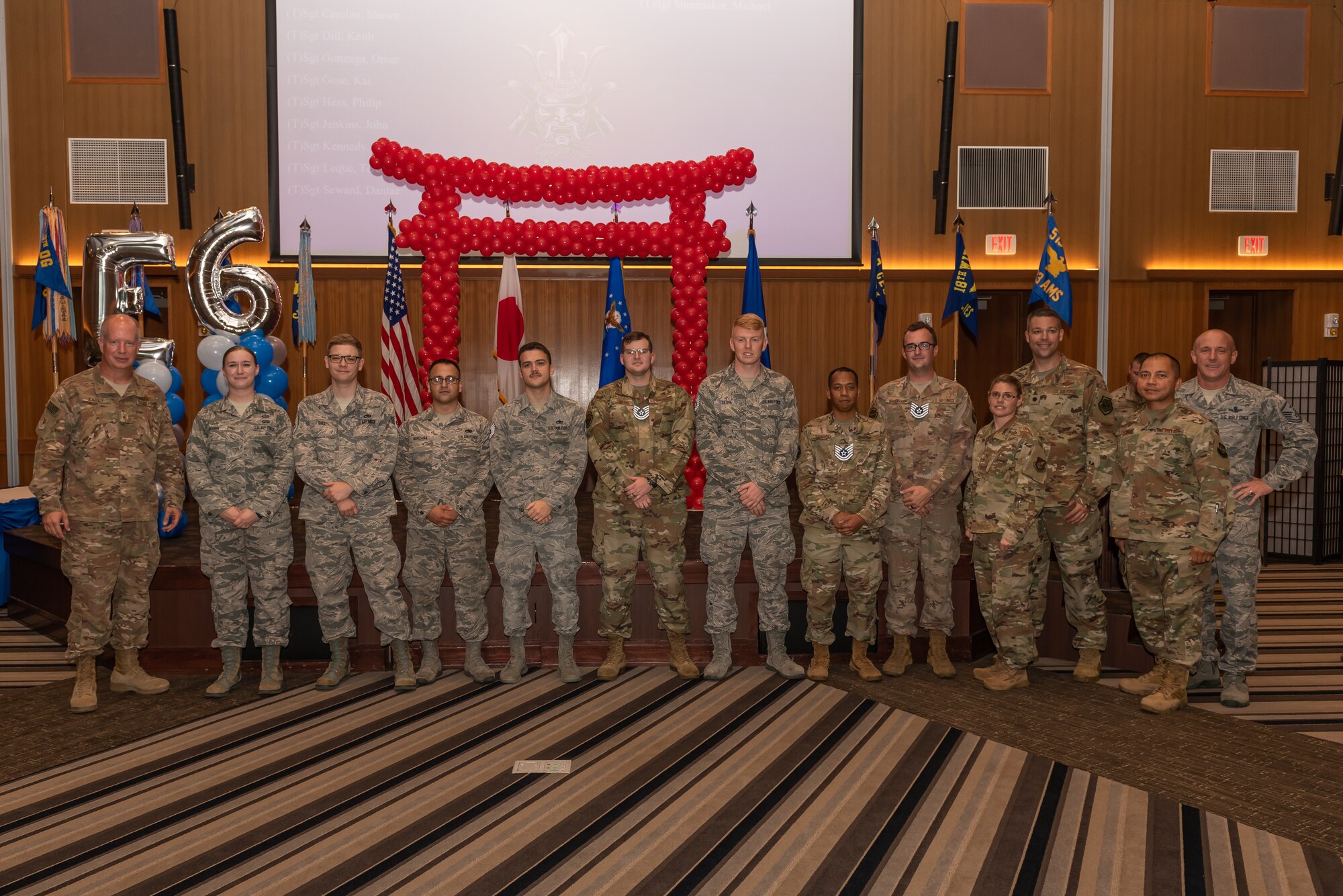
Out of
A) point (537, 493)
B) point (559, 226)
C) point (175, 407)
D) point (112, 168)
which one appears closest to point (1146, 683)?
point (537, 493)

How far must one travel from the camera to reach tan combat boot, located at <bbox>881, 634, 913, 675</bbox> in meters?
4.09

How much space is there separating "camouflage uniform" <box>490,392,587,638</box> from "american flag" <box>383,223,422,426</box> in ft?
8.68

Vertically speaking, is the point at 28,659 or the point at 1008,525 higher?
the point at 1008,525

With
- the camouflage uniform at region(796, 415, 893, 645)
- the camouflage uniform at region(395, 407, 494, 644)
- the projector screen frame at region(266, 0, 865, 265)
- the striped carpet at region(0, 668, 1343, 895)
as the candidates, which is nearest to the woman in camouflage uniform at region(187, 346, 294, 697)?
the striped carpet at region(0, 668, 1343, 895)

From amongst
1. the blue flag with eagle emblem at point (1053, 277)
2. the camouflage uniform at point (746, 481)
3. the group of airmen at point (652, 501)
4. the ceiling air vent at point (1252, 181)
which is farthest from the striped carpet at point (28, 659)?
the ceiling air vent at point (1252, 181)

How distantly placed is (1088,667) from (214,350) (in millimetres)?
5124

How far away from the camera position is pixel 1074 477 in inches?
156

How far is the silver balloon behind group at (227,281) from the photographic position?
541cm

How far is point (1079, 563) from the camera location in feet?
13.0

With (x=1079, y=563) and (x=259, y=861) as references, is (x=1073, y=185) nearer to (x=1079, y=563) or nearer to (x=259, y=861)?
(x=1079, y=563)

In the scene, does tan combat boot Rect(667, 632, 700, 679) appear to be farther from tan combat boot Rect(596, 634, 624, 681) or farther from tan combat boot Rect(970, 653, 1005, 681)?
tan combat boot Rect(970, 653, 1005, 681)

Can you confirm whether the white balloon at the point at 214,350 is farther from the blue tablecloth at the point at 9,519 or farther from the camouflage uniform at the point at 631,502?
the camouflage uniform at the point at 631,502

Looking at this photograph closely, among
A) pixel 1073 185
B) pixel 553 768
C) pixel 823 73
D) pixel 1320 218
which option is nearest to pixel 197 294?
pixel 553 768

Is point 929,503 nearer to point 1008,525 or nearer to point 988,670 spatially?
point 1008,525
